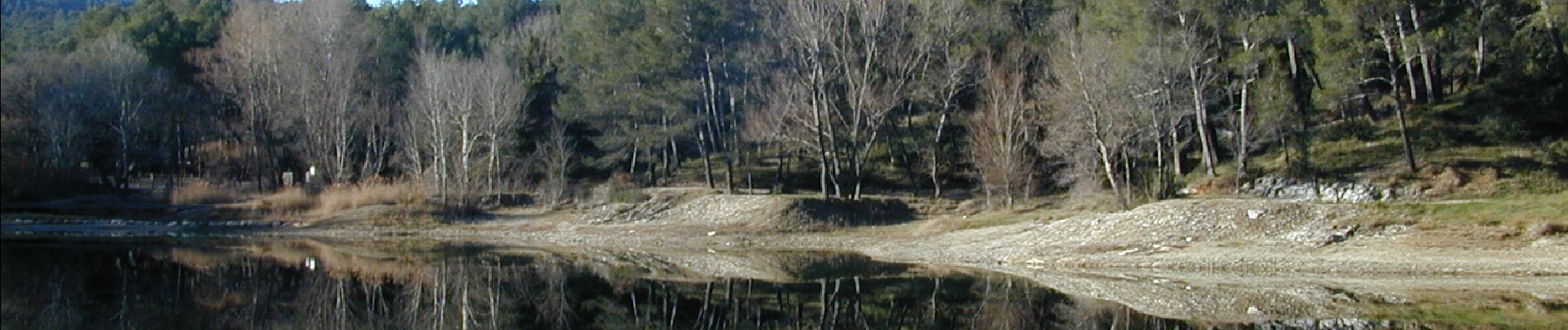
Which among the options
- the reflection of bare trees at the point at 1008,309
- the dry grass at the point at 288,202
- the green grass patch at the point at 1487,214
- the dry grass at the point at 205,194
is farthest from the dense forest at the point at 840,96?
the reflection of bare trees at the point at 1008,309

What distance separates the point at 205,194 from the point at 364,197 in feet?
19.6

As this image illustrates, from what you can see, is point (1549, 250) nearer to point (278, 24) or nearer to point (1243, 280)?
point (1243, 280)

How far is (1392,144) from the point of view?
147 ft

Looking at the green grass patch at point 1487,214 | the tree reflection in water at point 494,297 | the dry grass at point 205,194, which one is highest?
the dry grass at point 205,194

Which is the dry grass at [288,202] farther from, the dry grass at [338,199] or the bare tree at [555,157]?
the bare tree at [555,157]

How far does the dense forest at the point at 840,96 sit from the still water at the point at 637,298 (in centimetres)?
476

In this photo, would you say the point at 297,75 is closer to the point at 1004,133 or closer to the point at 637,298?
the point at 1004,133

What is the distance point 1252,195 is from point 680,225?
1919 cm

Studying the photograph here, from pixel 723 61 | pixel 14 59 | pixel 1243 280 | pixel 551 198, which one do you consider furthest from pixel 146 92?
pixel 1243 280

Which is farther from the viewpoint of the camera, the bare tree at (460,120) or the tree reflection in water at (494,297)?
the bare tree at (460,120)

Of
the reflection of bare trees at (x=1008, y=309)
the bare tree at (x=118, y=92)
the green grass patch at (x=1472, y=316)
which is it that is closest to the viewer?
the green grass patch at (x=1472, y=316)

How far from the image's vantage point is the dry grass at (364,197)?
47938mm

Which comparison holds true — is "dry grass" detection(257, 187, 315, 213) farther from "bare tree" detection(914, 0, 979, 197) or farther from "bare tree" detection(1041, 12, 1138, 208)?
"bare tree" detection(1041, 12, 1138, 208)

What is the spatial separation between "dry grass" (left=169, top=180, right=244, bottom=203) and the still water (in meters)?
15.4
